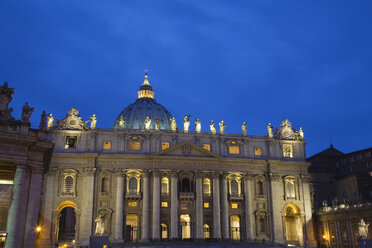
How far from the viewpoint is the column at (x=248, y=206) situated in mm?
71375

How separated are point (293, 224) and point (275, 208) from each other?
699 centimetres

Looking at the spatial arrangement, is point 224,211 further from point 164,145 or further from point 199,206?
point 164,145

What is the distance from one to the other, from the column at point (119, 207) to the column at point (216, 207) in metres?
15.7

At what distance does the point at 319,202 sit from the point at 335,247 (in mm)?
13003

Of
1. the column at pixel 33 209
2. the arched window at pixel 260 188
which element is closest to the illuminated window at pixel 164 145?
the arched window at pixel 260 188

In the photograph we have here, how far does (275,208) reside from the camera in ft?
241

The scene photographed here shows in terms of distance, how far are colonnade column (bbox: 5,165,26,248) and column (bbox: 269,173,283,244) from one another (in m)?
53.9

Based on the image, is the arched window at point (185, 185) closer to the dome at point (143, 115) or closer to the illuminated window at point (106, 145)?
the illuminated window at point (106, 145)

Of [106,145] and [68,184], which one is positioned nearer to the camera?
[68,184]

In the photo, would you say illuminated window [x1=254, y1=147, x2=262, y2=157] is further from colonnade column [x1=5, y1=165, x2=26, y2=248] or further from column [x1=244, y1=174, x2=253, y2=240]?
colonnade column [x1=5, y1=165, x2=26, y2=248]

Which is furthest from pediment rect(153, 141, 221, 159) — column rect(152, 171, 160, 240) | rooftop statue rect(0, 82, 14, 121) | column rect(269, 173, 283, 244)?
rooftop statue rect(0, 82, 14, 121)

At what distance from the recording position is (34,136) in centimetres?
2750

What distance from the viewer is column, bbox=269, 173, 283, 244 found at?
72269mm

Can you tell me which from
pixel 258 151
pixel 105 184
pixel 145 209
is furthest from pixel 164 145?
pixel 258 151
